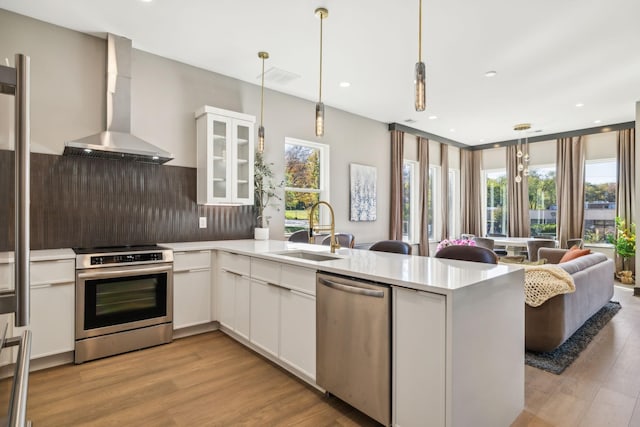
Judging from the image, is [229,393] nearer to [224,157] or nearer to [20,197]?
[20,197]

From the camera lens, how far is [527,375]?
8.56 feet

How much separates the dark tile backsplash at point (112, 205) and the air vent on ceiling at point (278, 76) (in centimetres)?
148

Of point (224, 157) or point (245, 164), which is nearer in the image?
point (224, 157)

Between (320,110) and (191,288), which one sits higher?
(320,110)

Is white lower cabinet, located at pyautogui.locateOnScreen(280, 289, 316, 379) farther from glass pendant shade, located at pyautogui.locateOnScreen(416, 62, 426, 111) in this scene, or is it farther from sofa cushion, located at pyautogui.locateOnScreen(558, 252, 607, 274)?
sofa cushion, located at pyautogui.locateOnScreen(558, 252, 607, 274)

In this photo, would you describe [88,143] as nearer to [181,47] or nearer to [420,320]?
[181,47]

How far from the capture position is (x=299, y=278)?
2396 mm

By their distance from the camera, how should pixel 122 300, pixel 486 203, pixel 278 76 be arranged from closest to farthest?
pixel 122 300 → pixel 278 76 → pixel 486 203

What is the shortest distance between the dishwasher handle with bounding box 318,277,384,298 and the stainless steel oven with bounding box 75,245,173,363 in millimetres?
1763

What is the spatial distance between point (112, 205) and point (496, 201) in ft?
26.2

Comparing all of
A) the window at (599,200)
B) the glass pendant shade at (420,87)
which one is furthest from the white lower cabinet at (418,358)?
the window at (599,200)

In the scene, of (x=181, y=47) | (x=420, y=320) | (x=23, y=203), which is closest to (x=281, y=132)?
(x=181, y=47)

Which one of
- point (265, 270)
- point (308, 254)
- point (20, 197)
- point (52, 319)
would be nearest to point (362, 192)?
point (308, 254)

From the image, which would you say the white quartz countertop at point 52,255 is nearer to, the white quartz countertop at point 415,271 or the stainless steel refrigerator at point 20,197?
the white quartz countertop at point 415,271
